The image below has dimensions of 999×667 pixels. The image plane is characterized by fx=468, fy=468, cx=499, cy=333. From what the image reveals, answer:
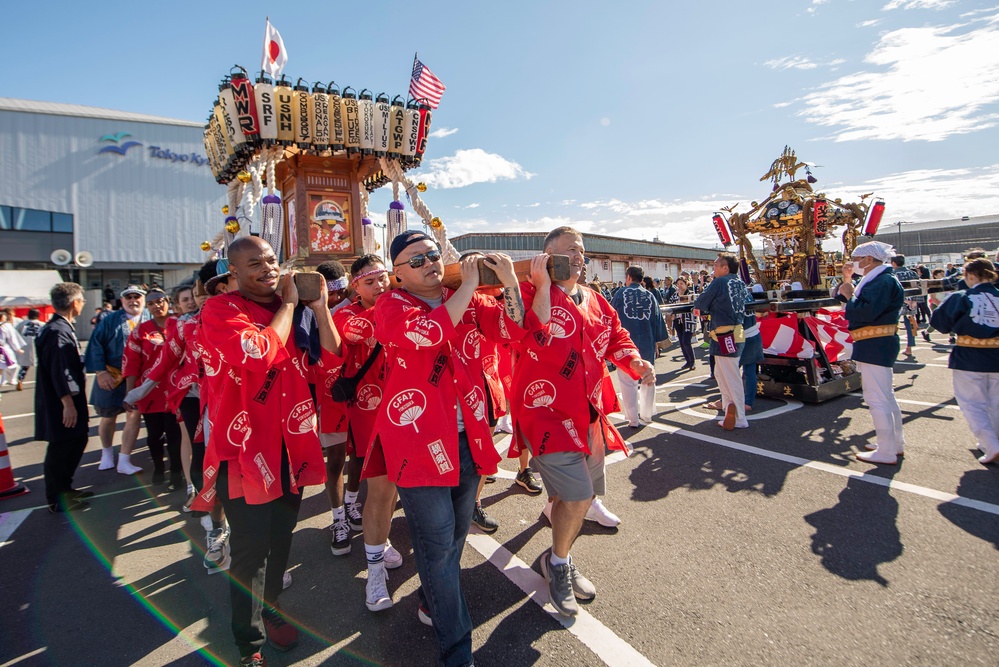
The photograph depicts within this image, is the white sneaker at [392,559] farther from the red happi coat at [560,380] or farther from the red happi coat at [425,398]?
the red happi coat at [425,398]

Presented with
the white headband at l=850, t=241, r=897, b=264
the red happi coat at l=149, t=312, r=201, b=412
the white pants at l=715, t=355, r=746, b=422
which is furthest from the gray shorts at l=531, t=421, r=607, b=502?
the white headband at l=850, t=241, r=897, b=264

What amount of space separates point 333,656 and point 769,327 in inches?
271

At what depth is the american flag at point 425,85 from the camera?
10.5 meters

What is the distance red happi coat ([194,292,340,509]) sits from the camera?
207 centimetres

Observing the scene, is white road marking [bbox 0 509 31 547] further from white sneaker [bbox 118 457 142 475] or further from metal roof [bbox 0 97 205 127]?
metal roof [bbox 0 97 205 127]

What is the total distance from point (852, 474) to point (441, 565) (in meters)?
3.96

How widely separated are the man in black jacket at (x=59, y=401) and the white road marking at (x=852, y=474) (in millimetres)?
6024

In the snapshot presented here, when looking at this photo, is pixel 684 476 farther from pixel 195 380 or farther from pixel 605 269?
pixel 605 269

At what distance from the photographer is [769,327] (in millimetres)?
6934

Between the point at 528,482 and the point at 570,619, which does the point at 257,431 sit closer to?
the point at 570,619

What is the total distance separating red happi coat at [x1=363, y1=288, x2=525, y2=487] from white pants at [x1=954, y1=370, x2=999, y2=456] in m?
4.88

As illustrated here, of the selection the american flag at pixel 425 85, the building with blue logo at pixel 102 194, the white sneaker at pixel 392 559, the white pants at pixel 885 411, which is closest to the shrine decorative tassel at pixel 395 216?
the american flag at pixel 425 85

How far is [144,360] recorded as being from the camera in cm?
464

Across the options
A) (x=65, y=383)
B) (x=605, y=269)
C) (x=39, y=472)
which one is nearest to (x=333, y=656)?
(x=65, y=383)
